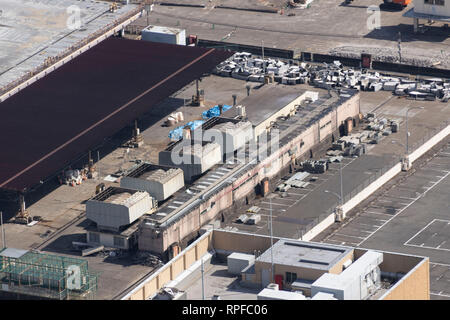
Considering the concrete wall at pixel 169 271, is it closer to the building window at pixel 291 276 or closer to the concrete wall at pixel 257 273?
the concrete wall at pixel 257 273

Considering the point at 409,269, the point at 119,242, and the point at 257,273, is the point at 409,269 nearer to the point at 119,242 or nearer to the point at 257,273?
the point at 257,273

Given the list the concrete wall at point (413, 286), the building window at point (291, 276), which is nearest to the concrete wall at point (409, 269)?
the concrete wall at point (413, 286)

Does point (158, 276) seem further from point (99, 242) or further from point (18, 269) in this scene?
point (99, 242)

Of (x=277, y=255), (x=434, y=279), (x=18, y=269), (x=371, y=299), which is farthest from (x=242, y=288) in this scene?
(x=434, y=279)

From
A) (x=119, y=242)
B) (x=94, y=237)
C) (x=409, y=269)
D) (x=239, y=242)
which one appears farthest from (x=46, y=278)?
(x=409, y=269)
